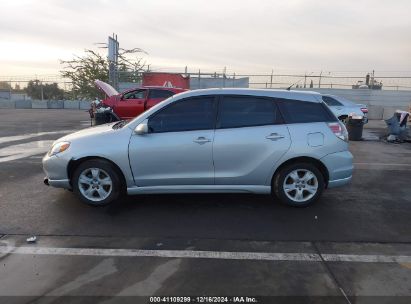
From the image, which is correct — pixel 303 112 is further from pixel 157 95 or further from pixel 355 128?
pixel 157 95

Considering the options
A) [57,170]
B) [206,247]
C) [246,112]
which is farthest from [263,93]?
[57,170]

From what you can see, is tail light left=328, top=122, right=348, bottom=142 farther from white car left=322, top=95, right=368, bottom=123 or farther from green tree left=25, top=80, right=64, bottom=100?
green tree left=25, top=80, right=64, bottom=100

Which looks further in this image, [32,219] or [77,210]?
[77,210]

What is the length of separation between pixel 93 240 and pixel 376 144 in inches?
429

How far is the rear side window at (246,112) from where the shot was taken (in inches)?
213

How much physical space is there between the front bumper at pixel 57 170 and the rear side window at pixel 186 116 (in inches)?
51.6

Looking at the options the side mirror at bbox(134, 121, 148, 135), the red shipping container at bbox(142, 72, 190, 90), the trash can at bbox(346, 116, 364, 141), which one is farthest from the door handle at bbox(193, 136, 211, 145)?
the red shipping container at bbox(142, 72, 190, 90)

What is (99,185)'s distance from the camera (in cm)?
540

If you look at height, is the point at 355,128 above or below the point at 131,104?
below

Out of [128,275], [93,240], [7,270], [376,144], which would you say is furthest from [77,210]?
[376,144]

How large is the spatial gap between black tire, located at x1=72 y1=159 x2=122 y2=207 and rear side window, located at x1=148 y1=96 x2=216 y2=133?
0.79 meters

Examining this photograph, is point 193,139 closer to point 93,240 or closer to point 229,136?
point 229,136

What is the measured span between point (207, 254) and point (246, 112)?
224cm

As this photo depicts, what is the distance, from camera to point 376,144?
41.8 feet
